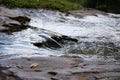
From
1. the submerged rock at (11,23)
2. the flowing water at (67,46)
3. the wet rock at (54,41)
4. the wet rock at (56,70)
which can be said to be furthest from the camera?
the submerged rock at (11,23)

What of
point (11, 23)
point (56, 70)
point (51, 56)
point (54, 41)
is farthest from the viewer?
point (11, 23)

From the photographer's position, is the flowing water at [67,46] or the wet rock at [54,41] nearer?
the flowing water at [67,46]

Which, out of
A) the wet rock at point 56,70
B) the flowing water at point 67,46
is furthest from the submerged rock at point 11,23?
the wet rock at point 56,70

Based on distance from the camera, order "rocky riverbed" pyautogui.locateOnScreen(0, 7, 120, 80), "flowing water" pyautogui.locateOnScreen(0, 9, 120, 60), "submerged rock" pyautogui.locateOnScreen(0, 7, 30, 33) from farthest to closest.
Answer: "submerged rock" pyautogui.locateOnScreen(0, 7, 30, 33) < "flowing water" pyautogui.locateOnScreen(0, 9, 120, 60) < "rocky riverbed" pyautogui.locateOnScreen(0, 7, 120, 80)

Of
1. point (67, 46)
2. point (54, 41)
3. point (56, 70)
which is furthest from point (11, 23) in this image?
point (56, 70)

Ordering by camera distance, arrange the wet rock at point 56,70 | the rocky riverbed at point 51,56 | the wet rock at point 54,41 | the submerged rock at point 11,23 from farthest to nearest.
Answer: the submerged rock at point 11,23 < the wet rock at point 54,41 < the rocky riverbed at point 51,56 < the wet rock at point 56,70

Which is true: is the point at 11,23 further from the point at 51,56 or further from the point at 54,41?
the point at 51,56

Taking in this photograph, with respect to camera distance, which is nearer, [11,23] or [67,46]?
[67,46]

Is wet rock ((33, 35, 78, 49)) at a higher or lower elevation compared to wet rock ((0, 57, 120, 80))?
lower

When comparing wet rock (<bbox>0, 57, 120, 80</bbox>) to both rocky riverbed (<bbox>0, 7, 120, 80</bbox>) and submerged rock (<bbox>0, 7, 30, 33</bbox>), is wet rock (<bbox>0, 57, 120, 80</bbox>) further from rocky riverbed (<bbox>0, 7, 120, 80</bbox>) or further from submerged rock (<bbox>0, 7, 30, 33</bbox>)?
submerged rock (<bbox>0, 7, 30, 33</bbox>)

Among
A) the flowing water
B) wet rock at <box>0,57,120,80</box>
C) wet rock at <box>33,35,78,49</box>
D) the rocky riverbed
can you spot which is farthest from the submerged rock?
wet rock at <box>0,57,120,80</box>

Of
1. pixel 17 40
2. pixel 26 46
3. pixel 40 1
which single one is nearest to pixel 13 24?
pixel 17 40

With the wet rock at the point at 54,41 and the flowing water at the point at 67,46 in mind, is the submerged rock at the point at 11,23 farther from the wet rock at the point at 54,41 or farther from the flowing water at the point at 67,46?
the wet rock at the point at 54,41

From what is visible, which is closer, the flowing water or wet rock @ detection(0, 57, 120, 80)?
wet rock @ detection(0, 57, 120, 80)
